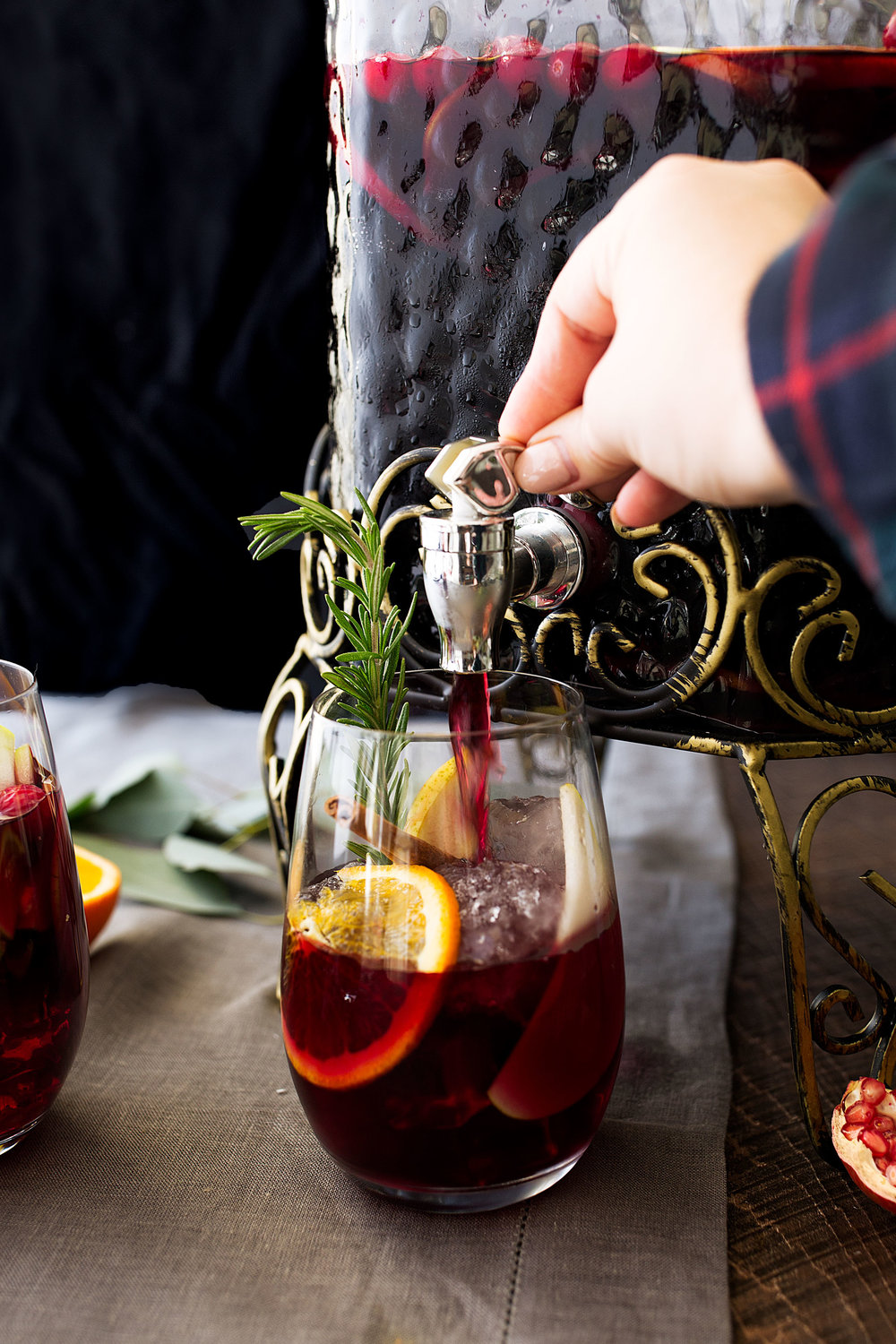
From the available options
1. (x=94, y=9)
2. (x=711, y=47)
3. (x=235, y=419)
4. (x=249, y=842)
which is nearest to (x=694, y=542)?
(x=711, y=47)

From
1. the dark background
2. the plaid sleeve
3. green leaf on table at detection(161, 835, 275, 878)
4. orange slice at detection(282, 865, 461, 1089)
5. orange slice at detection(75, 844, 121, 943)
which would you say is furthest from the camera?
the dark background

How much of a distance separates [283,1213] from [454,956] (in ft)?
0.48

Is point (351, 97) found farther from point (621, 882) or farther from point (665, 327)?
point (621, 882)

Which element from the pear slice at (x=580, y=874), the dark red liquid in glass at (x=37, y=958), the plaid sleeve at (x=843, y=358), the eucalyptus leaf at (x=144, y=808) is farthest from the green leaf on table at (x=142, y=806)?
the plaid sleeve at (x=843, y=358)

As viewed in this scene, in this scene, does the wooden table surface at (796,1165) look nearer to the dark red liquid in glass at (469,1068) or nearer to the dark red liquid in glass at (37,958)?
the dark red liquid in glass at (469,1068)

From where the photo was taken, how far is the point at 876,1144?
1.54 feet

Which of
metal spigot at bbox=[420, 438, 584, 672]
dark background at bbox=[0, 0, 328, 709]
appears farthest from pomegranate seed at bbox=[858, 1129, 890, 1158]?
dark background at bbox=[0, 0, 328, 709]

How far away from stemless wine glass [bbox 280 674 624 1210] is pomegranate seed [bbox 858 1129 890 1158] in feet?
0.34

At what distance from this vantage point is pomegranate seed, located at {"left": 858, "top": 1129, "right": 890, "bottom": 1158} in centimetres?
47

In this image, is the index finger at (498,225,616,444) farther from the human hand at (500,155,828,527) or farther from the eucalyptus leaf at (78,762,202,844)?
the eucalyptus leaf at (78,762,202,844)

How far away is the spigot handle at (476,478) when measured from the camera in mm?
455

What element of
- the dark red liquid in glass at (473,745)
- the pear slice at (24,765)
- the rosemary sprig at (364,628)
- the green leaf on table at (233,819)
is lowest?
the green leaf on table at (233,819)

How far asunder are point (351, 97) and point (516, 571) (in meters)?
0.22

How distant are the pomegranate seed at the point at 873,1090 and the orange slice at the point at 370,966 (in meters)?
0.19
